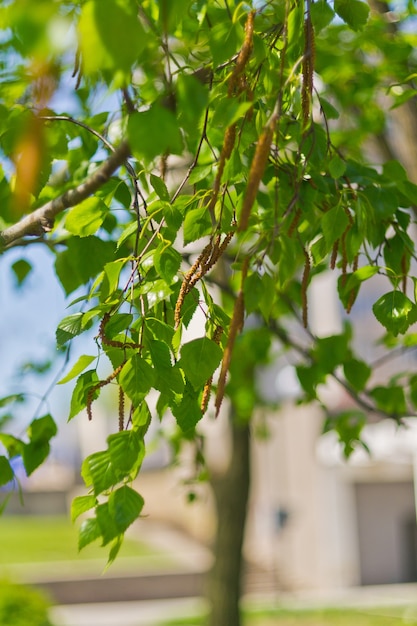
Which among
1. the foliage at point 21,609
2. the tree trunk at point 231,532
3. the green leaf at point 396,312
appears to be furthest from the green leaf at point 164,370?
the foliage at point 21,609

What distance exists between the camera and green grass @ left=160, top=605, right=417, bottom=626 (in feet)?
47.4

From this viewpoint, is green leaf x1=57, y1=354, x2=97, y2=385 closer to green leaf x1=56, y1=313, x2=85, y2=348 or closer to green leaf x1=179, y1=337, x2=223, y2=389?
green leaf x1=56, y1=313, x2=85, y2=348

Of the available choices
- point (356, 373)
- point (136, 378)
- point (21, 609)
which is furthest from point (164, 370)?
point (21, 609)

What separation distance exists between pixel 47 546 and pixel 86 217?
28373 millimetres

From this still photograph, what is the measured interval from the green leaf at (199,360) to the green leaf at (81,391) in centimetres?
19

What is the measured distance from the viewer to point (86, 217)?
1987 mm

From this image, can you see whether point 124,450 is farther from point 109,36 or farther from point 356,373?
point 356,373

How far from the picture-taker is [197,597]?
886 inches

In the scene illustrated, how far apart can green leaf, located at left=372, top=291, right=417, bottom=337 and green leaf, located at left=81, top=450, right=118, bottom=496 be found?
624mm

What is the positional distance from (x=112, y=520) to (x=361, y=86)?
2916 millimetres

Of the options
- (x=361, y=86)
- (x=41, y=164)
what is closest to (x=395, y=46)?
(x=361, y=86)

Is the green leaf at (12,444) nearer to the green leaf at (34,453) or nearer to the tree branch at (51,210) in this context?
the green leaf at (34,453)

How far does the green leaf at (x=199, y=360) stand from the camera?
165 cm

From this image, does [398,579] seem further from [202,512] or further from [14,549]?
[14,549]
